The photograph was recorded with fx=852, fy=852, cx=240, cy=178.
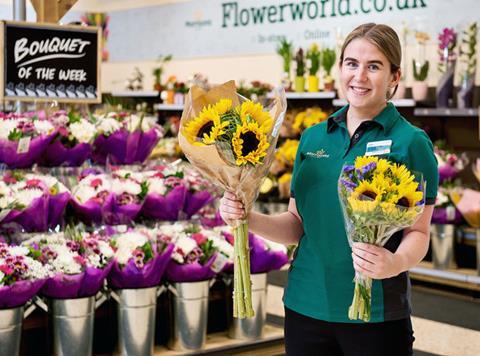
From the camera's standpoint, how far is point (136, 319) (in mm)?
3543

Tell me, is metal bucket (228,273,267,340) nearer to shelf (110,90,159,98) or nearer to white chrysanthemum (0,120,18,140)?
white chrysanthemum (0,120,18,140)

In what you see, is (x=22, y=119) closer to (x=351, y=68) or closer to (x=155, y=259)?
(x=155, y=259)

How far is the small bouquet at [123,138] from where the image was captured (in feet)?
13.4

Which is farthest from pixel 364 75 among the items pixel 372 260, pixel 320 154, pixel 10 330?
pixel 10 330

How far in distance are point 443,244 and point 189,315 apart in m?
2.94

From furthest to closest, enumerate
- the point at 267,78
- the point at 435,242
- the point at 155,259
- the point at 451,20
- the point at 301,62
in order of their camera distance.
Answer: the point at 267,78
the point at 301,62
the point at 451,20
the point at 435,242
the point at 155,259

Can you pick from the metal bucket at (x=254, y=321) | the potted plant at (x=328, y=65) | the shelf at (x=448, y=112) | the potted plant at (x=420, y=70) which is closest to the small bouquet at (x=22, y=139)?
the metal bucket at (x=254, y=321)

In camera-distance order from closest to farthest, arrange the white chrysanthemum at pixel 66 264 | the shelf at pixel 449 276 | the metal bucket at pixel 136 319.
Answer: the white chrysanthemum at pixel 66 264 < the metal bucket at pixel 136 319 < the shelf at pixel 449 276

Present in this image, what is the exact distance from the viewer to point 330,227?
2.22 metres

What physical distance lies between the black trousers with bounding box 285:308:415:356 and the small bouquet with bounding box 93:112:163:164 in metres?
2.03

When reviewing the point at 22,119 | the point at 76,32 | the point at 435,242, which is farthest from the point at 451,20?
the point at 22,119

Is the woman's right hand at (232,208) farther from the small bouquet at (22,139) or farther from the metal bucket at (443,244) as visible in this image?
the metal bucket at (443,244)

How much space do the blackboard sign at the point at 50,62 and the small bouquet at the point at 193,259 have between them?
101cm

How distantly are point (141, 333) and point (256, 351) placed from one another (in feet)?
Result: 2.09
